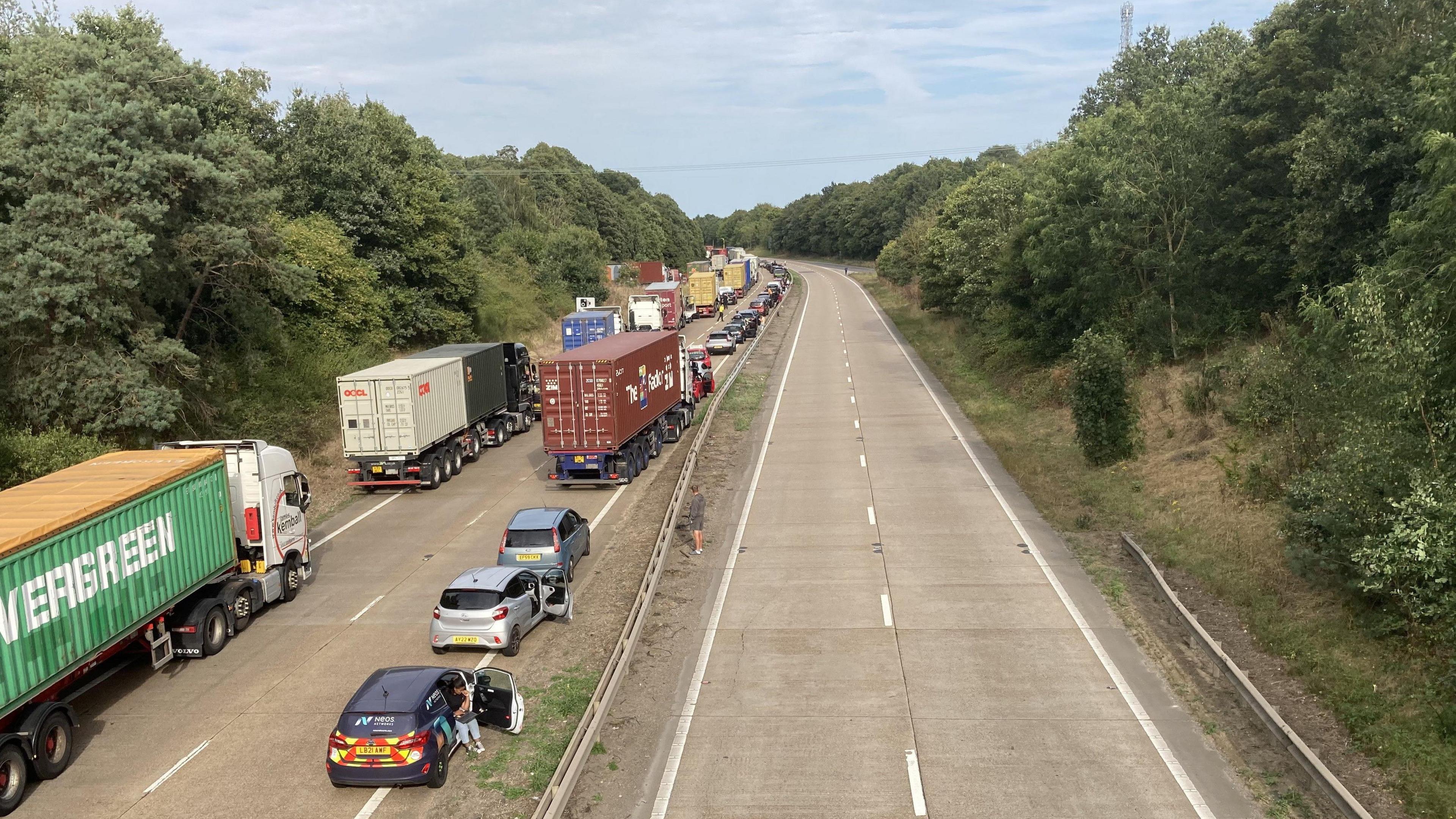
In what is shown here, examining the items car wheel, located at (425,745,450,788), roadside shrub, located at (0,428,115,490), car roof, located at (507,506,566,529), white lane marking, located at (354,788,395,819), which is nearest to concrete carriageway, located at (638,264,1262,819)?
car wheel, located at (425,745,450,788)

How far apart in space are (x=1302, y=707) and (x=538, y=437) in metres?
29.3

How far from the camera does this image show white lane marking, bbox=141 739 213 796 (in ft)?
43.6

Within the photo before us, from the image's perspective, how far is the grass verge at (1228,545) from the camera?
13078mm

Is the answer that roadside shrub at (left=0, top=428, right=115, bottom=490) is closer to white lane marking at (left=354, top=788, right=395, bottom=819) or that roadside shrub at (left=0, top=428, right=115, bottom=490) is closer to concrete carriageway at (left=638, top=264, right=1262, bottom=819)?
white lane marking at (left=354, top=788, right=395, bottom=819)

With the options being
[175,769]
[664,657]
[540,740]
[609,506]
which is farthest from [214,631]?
[609,506]

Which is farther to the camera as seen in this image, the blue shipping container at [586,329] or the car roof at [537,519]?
the blue shipping container at [586,329]

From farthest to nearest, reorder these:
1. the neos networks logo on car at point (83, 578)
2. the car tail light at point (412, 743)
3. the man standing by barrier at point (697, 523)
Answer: the man standing by barrier at point (697, 523)
the neos networks logo on car at point (83, 578)
the car tail light at point (412, 743)

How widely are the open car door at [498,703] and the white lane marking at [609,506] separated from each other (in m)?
11.4

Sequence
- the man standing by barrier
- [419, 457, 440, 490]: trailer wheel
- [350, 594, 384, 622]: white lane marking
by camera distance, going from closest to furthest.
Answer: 1. [350, 594, 384, 622]: white lane marking
2. the man standing by barrier
3. [419, 457, 440, 490]: trailer wheel

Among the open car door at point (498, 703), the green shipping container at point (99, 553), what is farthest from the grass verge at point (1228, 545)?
the green shipping container at point (99, 553)

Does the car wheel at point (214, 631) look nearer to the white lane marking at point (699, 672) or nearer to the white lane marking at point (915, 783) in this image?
the white lane marking at point (699, 672)

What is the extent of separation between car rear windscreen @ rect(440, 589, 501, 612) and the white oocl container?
1292 cm

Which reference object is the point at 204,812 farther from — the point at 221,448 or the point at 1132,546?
the point at 1132,546

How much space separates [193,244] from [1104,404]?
26039 millimetres
